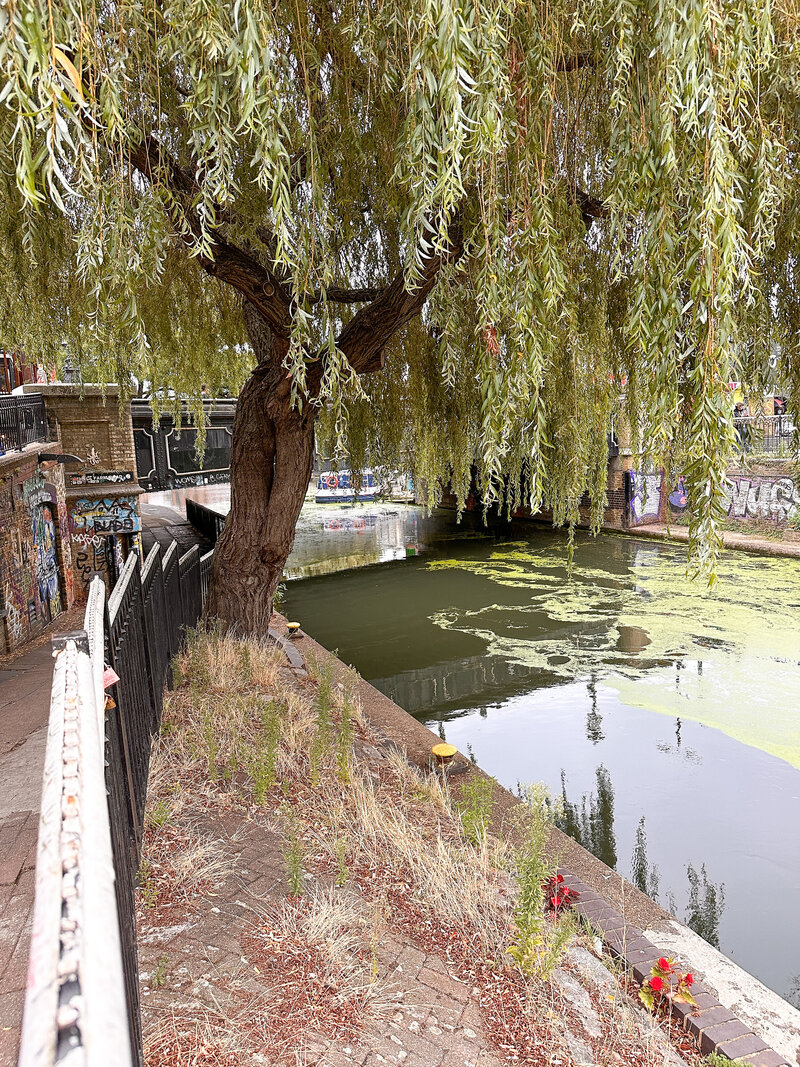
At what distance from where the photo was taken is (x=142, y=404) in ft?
41.5

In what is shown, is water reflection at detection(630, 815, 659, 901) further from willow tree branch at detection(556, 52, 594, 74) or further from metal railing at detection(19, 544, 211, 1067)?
willow tree branch at detection(556, 52, 594, 74)

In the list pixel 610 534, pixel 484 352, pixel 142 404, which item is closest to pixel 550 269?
pixel 484 352

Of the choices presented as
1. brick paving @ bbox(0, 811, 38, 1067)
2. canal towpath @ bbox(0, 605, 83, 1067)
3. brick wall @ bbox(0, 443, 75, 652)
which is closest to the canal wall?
brick wall @ bbox(0, 443, 75, 652)

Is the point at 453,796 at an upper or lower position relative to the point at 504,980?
lower

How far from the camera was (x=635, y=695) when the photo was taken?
8.98 m

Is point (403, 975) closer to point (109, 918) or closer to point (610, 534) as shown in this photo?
point (109, 918)

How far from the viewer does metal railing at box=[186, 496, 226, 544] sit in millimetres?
15303

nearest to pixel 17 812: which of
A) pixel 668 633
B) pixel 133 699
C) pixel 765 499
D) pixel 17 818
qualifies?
pixel 17 818

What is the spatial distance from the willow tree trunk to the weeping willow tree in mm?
245

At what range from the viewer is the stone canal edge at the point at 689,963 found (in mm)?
3074

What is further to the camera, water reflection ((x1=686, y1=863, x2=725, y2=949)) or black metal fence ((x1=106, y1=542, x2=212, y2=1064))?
water reflection ((x1=686, y1=863, x2=725, y2=949))

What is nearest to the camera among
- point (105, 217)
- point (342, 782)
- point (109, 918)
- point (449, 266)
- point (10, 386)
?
point (109, 918)

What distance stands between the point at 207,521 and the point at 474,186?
47.5ft

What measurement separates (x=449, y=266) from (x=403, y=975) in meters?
3.88
